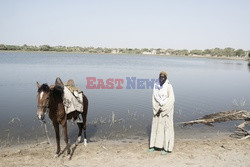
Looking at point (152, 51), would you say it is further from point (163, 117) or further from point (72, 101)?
point (72, 101)

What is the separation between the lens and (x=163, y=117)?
7363mm

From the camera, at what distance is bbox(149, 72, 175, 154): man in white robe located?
7188 millimetres

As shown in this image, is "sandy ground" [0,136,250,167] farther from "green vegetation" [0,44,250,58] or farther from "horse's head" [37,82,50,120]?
"green vegetation" [0,44,250,58]

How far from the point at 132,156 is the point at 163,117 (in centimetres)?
143

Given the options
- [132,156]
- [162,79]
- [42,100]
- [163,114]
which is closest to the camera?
[42,100]

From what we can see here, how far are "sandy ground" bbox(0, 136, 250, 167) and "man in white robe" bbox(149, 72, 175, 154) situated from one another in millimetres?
341

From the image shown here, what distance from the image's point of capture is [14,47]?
380 ft

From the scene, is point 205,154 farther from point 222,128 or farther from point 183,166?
point 222,128

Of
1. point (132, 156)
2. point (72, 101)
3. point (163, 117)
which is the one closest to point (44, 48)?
point (72, 101)

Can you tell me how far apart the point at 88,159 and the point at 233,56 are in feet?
455

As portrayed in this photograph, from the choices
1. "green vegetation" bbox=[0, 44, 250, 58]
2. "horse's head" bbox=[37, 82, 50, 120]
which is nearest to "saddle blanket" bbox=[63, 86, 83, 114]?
"horse's head" bbox=[37, 82, 50, 120]

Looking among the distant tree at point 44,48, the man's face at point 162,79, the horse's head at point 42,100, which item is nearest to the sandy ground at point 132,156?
the horse's head at point 42,100

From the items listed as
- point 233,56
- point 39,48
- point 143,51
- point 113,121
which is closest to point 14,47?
point 39,48

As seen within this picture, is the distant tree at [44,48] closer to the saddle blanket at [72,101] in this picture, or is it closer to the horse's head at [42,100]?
the saddle blanket at [72,101]
